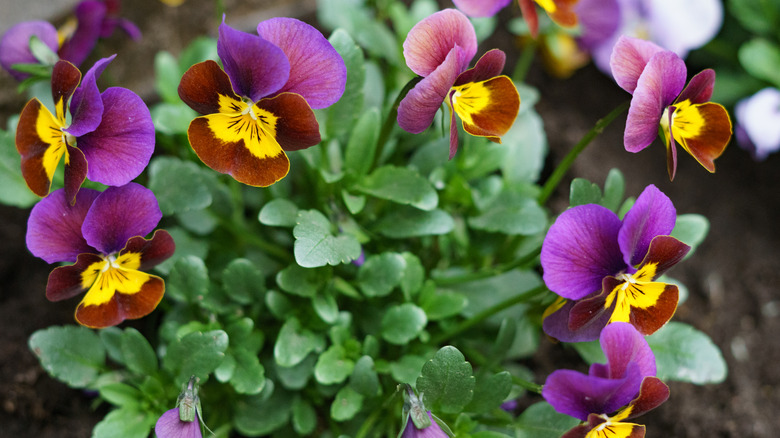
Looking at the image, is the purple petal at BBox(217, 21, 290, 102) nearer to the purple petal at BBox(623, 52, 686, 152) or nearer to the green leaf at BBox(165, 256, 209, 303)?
the green leaf at BBox(165, 256, 209, 303)

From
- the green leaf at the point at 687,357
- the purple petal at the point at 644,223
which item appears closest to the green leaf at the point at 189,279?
the purple petal at the point at 644,223

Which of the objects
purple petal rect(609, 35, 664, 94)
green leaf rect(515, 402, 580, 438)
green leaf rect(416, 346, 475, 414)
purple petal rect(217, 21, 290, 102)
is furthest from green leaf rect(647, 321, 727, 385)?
purple petal rect(217, 21, 290, 102)

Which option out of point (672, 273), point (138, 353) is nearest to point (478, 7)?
point (138, 353)

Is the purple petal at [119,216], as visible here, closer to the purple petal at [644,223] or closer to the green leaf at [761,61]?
the purple petal at [644,223]

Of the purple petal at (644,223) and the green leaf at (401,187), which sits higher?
the purple petal at (644,223)

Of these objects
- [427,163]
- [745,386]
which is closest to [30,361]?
[427,163]
